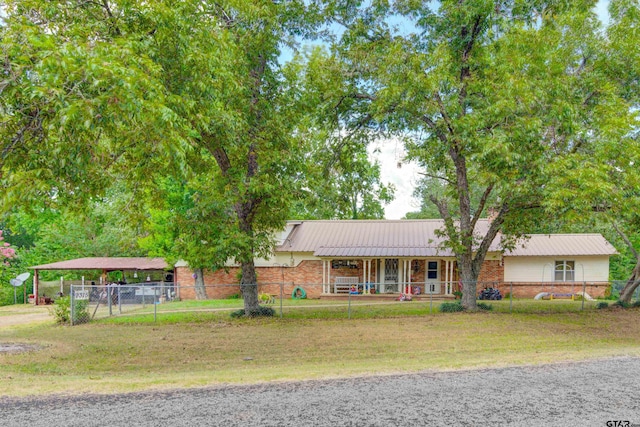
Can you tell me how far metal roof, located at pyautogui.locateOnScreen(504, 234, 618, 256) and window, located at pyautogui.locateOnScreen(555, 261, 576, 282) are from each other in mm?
712

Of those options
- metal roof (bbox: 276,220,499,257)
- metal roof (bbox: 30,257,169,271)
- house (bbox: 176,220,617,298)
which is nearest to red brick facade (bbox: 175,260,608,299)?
house (bbox: 176,220,617,298)

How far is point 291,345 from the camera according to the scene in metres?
11.0

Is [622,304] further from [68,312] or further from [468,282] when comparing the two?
[68,312]

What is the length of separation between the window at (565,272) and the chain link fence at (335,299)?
0.61 metres

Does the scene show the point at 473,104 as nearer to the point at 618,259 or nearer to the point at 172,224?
the point at 172,224

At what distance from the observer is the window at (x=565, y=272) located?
77.3 feet

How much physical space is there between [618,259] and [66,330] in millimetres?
29629

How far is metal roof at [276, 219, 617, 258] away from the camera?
23188 millimetres

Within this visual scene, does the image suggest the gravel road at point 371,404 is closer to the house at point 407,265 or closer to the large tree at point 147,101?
the large tree at point 147,101

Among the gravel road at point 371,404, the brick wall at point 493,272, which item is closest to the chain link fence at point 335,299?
the brick wall at point 493,272

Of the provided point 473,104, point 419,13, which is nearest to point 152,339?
point 473,104

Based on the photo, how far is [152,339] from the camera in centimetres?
1213

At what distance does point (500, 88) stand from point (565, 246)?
47.3ft

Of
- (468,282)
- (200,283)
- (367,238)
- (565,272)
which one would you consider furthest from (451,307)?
(200,283)
